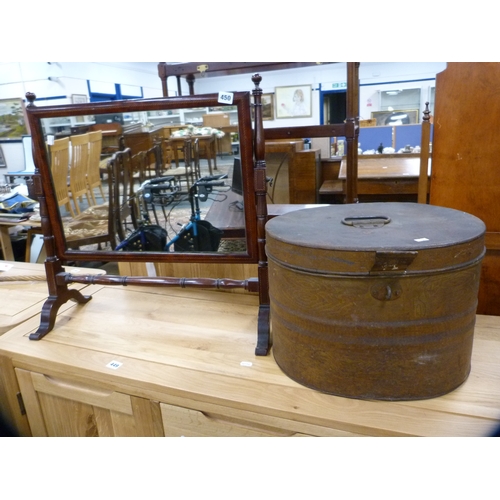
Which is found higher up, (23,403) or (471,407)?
(471,407)

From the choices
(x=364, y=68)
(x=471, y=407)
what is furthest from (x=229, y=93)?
(x=364, y=68)

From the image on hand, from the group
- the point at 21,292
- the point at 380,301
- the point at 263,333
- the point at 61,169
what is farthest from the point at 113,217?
the point at 380,301

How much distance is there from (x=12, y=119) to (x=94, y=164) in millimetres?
5533

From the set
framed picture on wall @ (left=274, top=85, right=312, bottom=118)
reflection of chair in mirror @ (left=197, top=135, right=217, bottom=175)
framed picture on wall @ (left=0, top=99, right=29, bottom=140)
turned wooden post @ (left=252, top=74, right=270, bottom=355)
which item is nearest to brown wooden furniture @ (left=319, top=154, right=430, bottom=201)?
reflection of chair in mirror @ (left=197, top=135, right=217, bottom=175)

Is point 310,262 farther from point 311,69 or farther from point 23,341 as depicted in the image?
point 311,69

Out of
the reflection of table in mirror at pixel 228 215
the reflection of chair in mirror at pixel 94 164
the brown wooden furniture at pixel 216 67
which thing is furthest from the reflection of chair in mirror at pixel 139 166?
the brown wooden furniture at pixel 216 67

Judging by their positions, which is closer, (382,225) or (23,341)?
(382,225)

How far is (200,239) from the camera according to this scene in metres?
1.27

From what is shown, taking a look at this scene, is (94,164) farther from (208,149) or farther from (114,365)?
(114,365)

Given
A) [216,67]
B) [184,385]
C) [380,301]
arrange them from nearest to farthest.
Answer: [380,301]
[184,385]
[216,67]

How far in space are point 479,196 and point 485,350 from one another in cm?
42

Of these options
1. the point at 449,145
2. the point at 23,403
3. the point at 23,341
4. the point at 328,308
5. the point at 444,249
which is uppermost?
the point at 449,145

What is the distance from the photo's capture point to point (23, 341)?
1.25 metres

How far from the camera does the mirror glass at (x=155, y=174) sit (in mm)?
1114
